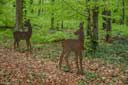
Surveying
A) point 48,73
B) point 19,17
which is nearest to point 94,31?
point 19,17

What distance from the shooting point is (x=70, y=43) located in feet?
36.1

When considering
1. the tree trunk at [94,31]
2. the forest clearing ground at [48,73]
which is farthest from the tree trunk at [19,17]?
the forest clearing ground at [48,73]

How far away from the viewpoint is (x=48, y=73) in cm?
1067

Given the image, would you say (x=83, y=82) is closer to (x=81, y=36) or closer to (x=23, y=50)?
(x=81, y=36)

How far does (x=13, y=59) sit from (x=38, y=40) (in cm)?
852

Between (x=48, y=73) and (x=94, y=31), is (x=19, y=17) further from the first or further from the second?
(x=48, y=73)

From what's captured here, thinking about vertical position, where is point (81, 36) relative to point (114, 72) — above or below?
above

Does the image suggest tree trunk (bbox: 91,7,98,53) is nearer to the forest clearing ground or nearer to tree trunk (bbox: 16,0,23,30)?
the forest clearing ground

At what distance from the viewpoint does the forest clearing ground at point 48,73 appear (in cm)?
955

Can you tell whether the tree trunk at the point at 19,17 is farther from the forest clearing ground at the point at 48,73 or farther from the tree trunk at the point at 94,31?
the forest clearing ground at the point at 48,73

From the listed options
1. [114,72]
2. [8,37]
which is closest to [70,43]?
[114,72]

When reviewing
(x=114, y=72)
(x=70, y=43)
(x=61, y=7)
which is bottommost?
(x=114, y=72)

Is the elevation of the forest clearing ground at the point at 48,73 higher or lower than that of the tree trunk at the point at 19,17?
lower

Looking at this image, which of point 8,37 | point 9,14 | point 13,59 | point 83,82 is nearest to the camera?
point 83,82
